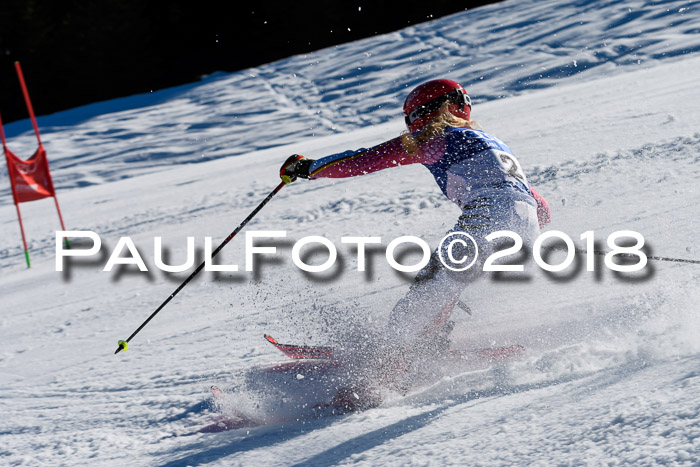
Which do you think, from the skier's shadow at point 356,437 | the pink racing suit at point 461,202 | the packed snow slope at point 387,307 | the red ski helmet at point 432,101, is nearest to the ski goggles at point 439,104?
the red ski helmet at point 432,101

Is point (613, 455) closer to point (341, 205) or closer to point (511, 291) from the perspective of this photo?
point (511, 291)

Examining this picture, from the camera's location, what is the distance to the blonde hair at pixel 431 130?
10.4 ft

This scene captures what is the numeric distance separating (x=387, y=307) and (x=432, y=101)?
51.2 inches

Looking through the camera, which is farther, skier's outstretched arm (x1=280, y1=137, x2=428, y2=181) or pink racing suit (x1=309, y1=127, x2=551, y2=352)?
skier's outstretched arm (x1=280, y1=137, x2=428, y2=181)

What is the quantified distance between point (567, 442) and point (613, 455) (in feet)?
0.51

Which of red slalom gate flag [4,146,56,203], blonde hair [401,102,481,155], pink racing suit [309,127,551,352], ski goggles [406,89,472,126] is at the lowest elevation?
red slalom gate flag [4,146,56,203]

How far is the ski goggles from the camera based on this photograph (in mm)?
3373

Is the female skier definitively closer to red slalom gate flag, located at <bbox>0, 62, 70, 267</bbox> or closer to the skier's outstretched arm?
the skier's outstretched arm

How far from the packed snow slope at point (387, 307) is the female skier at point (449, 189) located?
12.0 inches

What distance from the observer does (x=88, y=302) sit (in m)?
5.54

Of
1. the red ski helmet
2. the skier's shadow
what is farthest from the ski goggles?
the skier's shadow

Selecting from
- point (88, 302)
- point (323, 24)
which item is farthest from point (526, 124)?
point (323, 24)

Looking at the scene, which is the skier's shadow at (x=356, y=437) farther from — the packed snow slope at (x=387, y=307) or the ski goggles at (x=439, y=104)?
the ski goggles at (x=439, y=104)

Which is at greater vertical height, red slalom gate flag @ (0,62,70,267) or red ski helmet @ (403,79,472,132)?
red ski helmet @ (403,79,472,132)
